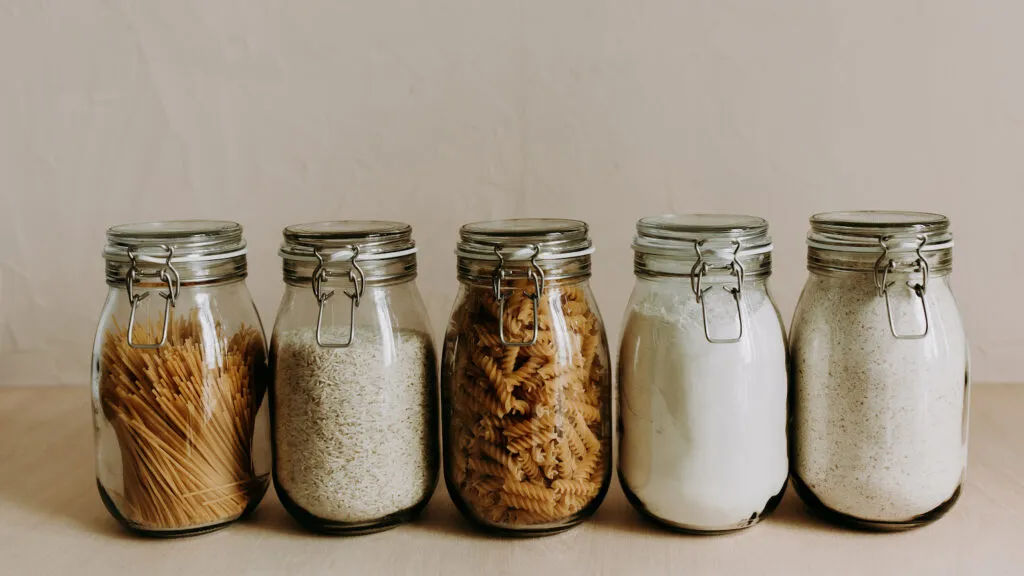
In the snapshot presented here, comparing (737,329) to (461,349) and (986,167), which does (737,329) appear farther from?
(986,167)

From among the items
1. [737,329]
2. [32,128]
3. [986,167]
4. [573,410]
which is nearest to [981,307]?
[986,167]

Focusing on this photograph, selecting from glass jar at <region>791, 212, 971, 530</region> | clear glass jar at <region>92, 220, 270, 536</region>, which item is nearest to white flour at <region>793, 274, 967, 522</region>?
glass jar at <region>791, 212, 971, 530</region>

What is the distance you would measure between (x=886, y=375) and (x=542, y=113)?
53 centimetres

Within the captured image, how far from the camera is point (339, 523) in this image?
2.88 ft

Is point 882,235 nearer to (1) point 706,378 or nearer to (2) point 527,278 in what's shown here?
(1) point 706,378

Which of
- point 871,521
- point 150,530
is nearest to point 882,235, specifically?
point 871,521

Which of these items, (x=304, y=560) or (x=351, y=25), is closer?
(x=304, y=560)

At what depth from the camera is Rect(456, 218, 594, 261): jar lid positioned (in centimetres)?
85

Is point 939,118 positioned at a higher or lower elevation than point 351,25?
lower

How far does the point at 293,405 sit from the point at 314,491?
78 millimetres

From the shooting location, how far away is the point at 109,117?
1.25 meters

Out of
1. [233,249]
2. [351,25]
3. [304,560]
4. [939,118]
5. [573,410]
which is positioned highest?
[351,25]

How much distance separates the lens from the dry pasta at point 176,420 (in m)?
0.86

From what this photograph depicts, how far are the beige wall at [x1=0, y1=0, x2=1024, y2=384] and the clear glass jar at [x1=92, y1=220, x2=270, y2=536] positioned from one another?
351 millimetres
